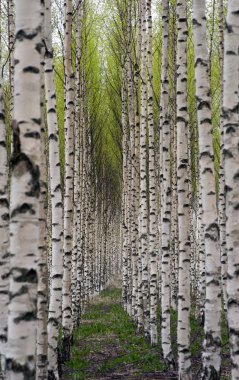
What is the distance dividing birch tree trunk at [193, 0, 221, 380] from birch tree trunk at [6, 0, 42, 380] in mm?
2730

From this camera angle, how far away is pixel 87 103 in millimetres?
18156

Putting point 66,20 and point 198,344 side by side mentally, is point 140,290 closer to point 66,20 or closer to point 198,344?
point 198,344

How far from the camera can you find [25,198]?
3.25m

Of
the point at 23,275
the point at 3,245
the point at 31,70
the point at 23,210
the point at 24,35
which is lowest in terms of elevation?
the point at 23,275

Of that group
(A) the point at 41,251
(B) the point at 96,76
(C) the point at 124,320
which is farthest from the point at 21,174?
(B) the point at 96,76

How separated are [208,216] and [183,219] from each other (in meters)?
0.94

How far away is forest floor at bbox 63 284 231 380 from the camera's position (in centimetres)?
771

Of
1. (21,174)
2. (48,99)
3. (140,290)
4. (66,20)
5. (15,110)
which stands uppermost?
(66,20)

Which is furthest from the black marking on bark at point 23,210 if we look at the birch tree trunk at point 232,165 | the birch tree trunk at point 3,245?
the birch tree trunk at point 3,245

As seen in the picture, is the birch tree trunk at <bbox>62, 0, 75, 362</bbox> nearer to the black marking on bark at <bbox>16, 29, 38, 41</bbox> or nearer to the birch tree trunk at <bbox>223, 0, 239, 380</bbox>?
the birch tree trunk at <bbox>223, 0, 239, 380</bbox>

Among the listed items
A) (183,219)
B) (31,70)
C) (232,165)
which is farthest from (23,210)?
(183,219)

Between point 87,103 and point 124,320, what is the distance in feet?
26.5

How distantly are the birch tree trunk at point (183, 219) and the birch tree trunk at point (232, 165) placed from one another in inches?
65.9

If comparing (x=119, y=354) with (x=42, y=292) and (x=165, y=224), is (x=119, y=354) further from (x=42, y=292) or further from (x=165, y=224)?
(x=42, y=292)
